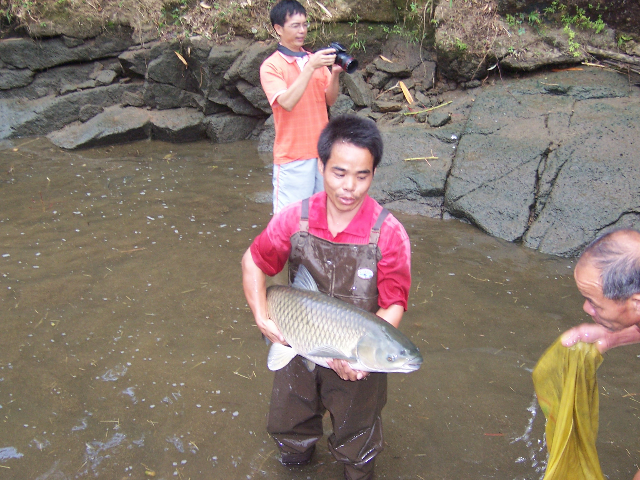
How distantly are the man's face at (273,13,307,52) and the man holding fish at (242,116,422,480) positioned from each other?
196cm

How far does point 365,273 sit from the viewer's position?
2.16 metres

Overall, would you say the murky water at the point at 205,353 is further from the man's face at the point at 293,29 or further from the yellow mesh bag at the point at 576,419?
the man's face at the point at 293,29

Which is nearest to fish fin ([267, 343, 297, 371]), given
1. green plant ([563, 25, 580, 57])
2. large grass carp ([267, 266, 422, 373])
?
large grass carp ([267, 266, 422, 373])

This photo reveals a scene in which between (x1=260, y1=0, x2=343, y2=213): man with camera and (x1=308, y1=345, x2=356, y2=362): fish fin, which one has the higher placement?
(x1=260, y1=0, x2=343, y2=213): man with camera

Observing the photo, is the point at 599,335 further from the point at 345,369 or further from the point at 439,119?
the point at 439,119

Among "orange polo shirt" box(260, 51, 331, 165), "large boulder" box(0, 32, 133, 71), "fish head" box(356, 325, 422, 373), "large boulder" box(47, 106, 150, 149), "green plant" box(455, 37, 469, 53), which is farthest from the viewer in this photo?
"large boulder" box(0, 32, 133, 71)

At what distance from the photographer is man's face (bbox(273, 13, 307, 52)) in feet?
12.7

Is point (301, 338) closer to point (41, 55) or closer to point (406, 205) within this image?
point (406, 205)

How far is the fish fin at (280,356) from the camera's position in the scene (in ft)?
6.88

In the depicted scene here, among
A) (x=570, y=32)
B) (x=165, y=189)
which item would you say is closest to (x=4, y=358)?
(x=165, y=189)

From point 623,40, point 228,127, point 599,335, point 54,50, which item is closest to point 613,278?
point 599,335

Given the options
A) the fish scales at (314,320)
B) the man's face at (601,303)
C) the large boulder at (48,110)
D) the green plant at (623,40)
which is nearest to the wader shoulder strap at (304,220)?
the fish scales at (314,320)

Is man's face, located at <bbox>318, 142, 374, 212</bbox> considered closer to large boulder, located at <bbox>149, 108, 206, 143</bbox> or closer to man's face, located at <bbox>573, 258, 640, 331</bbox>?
man's face, located at <bbox>573, 258, 640, 331</bbox>

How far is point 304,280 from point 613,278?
42.9 inches
